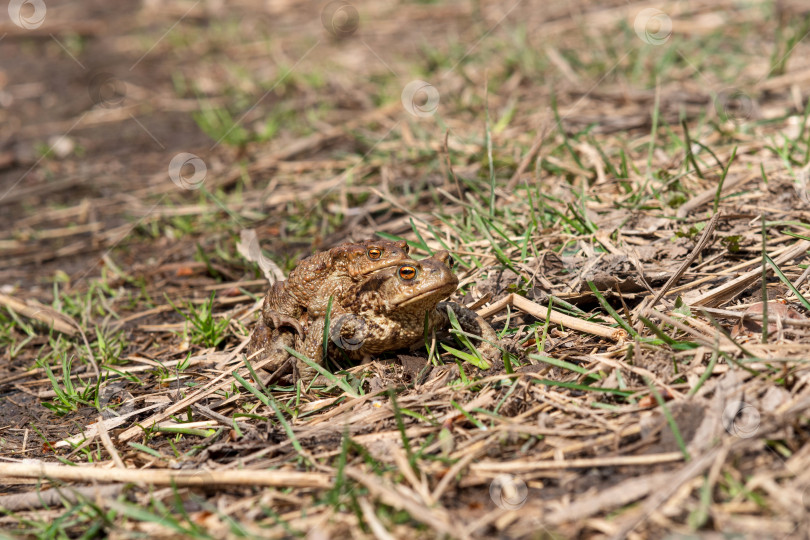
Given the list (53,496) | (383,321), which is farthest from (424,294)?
(53,496)

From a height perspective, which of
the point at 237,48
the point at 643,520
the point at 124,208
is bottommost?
the point at 643,520

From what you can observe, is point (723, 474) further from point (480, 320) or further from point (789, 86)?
point (789, 86)

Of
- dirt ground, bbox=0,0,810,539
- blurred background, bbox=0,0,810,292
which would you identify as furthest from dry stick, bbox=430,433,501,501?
blurred background, bbox=0,0,810,292

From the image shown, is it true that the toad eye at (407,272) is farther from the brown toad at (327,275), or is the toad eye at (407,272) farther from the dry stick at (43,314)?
the dry stick at (43,314)

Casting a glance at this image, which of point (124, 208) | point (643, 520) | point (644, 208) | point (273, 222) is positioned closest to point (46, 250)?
point (124, 208)

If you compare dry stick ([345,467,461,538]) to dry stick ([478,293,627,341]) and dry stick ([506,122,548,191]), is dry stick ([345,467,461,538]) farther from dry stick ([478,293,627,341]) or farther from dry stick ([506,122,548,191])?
dry stick ([506,122,548,191])

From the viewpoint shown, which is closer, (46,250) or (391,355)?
(391,355)
